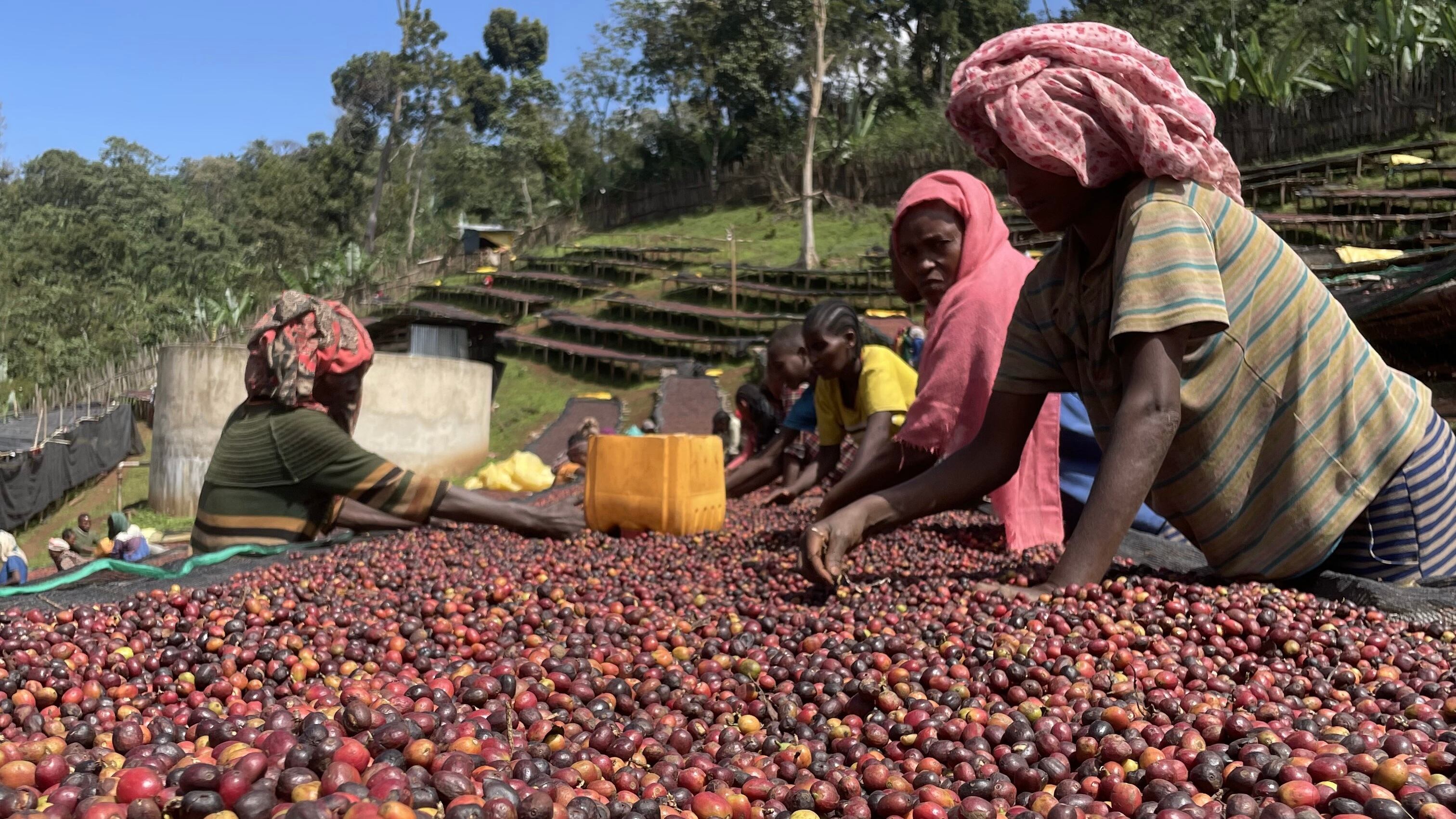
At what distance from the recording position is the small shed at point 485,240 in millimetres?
36875

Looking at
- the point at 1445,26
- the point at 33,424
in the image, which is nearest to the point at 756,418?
the point at 33,424

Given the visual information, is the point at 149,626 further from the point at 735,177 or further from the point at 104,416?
the point at 735,177

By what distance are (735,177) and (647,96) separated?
7430 mm

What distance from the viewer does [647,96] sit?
40.4 meters

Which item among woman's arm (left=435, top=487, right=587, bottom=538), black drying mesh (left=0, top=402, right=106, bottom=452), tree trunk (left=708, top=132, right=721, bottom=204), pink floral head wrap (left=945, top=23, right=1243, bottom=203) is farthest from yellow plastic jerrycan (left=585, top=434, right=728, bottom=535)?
tree trunk (left=708, top=132, right=721, bottom=204)

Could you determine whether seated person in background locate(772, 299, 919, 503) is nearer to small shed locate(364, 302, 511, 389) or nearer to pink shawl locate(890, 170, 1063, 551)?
pink shawl locate(890, 170, 1063, 551)

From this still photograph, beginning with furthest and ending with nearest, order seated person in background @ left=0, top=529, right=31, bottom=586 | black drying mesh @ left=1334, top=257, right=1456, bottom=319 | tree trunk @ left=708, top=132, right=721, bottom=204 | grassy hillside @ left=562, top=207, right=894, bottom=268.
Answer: tree trunk @ left=708, top=132, right=721, bottom=204 → grassy hillside @ left=562, top=207, right=894, bottom=268 → seated person in background @ left=0, top=529, right=31, bottom=586 → black drying mesh @ left=1334, top=257, right=1456, bottom=319

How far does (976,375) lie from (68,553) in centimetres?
1033

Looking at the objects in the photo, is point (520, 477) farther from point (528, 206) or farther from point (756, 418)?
point (528, 206)

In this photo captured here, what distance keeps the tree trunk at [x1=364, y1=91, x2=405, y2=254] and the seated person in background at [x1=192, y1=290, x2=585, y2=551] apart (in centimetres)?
3546

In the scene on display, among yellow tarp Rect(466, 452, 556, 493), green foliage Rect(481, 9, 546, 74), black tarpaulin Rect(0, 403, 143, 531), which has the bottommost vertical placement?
black tarpaulin Rect(0, 403, 143, 531)

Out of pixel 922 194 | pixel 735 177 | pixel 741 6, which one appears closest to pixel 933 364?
pixel 922 194

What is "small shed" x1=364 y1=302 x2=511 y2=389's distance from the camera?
23.3 meters

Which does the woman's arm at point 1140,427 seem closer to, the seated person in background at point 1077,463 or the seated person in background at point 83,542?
the seated person in background at point 1077,463
